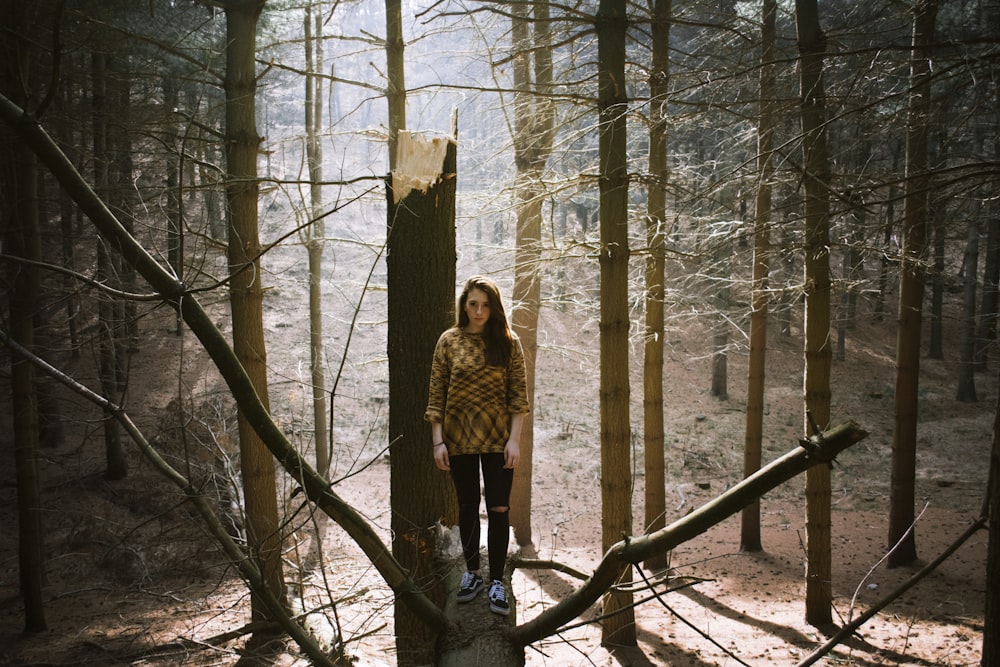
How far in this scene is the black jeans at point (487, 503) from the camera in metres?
3.36

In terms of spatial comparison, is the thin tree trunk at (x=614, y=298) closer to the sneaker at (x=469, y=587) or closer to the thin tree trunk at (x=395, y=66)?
the sneaker at (x=469, y=587)

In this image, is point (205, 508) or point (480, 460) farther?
point (480, 460)

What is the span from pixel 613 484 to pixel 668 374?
53.1 ft

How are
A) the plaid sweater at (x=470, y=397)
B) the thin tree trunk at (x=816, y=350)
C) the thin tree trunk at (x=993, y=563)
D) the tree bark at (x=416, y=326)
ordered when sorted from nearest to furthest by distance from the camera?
1. the thin tree trunk at (x=993, y=563)
2. the plaid sweater at (x=470, y=397)
3. the tree bark at (x=416, y=326)
4. the thin tree trunk at (x=816, y=350)

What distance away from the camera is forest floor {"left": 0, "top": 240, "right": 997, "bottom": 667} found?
18.1 ft

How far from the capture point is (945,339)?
25125 millimetres

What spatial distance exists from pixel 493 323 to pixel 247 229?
3799 mm

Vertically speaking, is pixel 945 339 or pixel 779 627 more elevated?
pixel 945 339

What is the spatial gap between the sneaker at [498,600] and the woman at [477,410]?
0.15 meters

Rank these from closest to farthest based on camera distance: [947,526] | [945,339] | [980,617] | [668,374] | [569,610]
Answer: [569,610] < [980,617] < [947,526] < [668,374] < [945,339]

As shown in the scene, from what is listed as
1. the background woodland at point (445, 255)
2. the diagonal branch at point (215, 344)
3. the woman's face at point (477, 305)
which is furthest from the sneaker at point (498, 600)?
the woman's face at point (477, 305)

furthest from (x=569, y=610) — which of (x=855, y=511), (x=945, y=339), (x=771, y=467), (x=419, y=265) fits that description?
(x=945, y=339)

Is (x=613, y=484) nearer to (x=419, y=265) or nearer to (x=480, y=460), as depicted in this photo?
(x=480, y=460)

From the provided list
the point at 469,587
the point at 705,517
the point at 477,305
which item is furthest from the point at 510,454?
the point at 705,517
